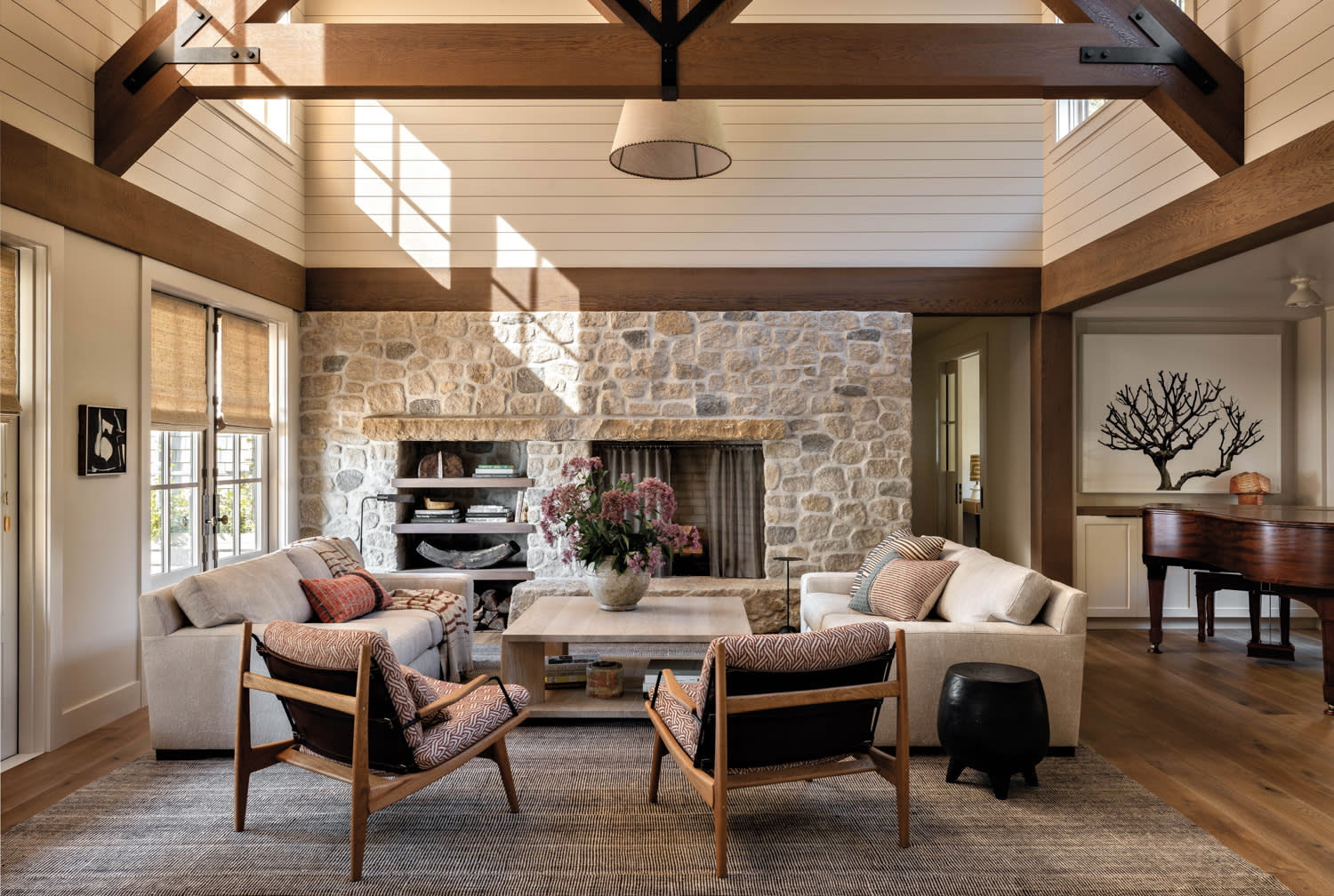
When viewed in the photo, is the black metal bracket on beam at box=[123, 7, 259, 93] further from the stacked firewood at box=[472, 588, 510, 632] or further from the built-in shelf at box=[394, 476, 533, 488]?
the stacked firewood at box=[472, 588, 510, 632]

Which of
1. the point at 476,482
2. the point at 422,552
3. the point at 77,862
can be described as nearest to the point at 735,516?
the point at 476,482

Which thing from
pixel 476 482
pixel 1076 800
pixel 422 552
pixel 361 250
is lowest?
pixel 1076 800

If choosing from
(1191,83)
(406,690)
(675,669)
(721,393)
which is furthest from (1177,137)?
(406,690)

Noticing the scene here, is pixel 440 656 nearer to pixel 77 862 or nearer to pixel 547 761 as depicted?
pixel 547 761

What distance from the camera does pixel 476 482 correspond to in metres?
6.27

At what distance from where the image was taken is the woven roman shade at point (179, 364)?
15.4 feet

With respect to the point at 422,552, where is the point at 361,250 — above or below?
above

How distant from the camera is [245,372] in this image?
563cm

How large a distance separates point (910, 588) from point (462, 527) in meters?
3.24

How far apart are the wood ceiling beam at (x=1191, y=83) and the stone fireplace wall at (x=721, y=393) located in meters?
2.47

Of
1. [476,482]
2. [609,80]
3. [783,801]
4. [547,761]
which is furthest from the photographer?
[476,482]

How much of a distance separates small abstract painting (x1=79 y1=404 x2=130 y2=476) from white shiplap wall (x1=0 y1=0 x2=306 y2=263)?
1166mm

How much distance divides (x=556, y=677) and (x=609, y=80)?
2.83 meters

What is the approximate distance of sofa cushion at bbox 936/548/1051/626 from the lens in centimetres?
372
